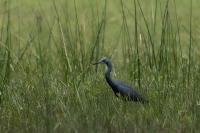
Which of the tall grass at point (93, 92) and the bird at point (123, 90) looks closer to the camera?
the tall grass at point (93, 92)

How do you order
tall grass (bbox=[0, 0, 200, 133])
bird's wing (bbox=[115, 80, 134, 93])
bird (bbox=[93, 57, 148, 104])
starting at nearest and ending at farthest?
tall grass (bbox=[0, 0, 200, 133]), bird (bbox=[93, 57, 148, 104]), bird's wing (bbox=[115, 80, 134, 93])

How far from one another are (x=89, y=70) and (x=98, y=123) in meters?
1.93

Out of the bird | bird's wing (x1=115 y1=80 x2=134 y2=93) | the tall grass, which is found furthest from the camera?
bird's wing (x1=115 y1=80 x2=134 y2=93)

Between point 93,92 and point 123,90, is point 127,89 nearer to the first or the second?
point 123,90

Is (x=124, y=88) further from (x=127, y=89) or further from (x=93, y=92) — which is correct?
(x=93, y=92)

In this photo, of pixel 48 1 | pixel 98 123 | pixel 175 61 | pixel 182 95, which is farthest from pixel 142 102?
pixel 48 1

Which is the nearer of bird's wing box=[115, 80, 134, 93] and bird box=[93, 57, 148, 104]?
bird box=[93, 57, 148, 104]

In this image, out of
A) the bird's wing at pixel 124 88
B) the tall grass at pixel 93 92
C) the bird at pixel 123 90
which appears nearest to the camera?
the tall grass at pixel 93 92

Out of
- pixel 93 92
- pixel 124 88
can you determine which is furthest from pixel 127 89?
pixel 93 92

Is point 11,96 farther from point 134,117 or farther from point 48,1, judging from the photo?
point 48,1

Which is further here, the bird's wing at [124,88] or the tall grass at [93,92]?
the bird's wing at [124,88]

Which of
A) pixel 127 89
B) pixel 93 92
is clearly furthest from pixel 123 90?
pixel 93 92

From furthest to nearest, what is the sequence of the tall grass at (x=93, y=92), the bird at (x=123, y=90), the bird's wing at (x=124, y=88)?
the bird's wing at (x=124, y=88) < the bird at (x=123, y=90) < the tall grass at (x=93, y=92)

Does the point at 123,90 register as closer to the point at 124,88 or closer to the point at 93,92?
the point at 124,88
